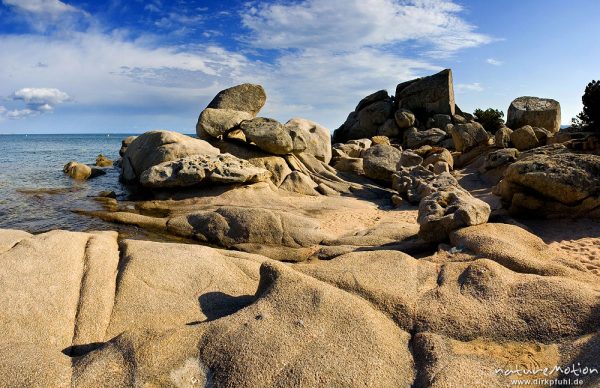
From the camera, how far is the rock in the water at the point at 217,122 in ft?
71.1

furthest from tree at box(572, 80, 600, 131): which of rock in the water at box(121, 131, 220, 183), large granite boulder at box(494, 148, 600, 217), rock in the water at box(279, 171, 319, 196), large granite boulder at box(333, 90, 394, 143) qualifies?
rock in the water at box(121, 131, 220, 183)

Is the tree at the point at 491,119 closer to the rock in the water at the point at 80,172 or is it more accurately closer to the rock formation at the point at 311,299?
the rock formation at the point at 311,299

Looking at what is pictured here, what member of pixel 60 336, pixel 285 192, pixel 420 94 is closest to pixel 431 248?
pixel 60 336

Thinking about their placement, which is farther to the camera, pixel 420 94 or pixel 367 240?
pixel 420 94

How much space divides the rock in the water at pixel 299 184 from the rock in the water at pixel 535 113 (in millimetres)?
19177

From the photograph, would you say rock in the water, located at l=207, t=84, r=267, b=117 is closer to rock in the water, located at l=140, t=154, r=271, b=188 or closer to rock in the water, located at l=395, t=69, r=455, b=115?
rock in the water, located at l=140, t=154, r=271, b=188

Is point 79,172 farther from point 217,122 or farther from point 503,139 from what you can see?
point 503,139

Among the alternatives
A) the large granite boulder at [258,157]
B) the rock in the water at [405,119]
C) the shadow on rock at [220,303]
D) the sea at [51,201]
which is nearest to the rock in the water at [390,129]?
the rock in the water at [405,119]

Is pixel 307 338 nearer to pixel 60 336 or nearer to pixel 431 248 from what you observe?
pixel 60 336

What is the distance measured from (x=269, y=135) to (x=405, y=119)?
20.8 m

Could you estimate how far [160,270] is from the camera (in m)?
7.41

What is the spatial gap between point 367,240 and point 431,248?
1.86 m

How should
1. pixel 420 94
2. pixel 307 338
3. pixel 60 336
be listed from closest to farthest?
pixel 307 338 → pixel 60 336 → pixel 420 94

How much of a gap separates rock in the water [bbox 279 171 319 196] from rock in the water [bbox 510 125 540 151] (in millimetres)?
12769
